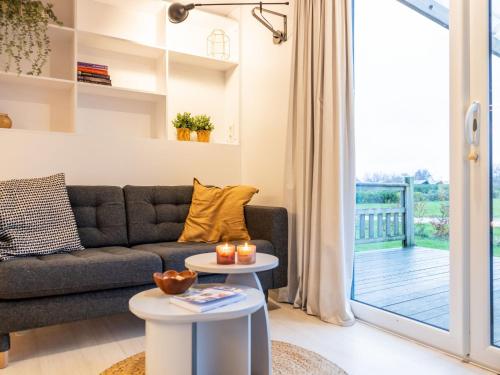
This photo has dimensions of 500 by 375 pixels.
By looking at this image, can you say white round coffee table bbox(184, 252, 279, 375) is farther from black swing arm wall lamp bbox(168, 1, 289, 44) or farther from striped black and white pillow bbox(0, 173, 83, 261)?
black swing arm wall lamp bbox(168, 1, 289, 44)

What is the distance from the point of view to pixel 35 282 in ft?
5.73

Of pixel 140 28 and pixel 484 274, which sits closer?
pixel 484 274

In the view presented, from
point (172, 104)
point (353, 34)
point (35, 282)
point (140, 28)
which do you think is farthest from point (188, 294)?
point (140, 28)

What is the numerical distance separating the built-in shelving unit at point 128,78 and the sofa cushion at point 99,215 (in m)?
0.59

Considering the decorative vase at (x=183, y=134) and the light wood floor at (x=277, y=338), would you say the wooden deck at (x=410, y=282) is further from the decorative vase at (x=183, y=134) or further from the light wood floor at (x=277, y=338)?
the decorative vase at (x=183, y=134)

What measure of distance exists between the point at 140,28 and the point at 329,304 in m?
2.66

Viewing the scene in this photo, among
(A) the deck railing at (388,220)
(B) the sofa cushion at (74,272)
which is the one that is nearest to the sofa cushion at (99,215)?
(B) the sofa cushion at (74,272)

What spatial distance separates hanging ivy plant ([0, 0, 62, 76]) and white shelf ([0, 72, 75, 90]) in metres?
0.06

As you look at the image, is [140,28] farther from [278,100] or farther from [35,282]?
[35,282]

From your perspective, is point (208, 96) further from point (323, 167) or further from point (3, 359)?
point (3, 359)

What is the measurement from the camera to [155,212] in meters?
2.70

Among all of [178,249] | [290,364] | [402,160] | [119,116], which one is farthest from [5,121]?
[402,160]

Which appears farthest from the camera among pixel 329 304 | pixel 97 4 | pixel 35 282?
pixel 97 4

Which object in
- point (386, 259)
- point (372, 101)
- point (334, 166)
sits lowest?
point (386, 259)
